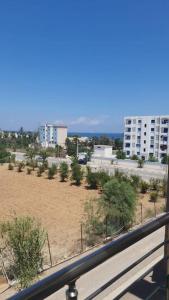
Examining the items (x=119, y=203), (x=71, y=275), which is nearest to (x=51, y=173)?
(x=119, y=203)

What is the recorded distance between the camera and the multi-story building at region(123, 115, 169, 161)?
43.1m

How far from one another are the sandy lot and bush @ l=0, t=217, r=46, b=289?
1.68m

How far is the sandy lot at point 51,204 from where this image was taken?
1148 cm

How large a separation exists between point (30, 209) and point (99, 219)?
6.11 meters

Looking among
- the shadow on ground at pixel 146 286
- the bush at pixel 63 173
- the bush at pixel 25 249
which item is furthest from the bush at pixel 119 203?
the bush at pixel 63 173

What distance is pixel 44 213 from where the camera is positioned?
15.9 meters

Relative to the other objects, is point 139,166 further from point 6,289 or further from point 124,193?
point 6,289

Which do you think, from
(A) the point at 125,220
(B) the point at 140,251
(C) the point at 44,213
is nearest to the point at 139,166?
(C) the point at 44,213

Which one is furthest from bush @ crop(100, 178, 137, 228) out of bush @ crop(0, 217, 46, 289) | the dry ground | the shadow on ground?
the shadow on ground

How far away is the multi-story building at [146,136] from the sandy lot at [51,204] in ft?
69.3

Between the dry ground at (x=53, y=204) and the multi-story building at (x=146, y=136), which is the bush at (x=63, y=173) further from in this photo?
the multi-story building at (x=146, y=136)

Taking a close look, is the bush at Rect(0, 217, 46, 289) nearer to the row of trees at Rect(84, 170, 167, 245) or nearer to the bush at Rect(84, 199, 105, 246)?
the row of trees at Rect(84, 170, 167, 245)

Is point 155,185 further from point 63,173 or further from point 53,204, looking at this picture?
point 63,173

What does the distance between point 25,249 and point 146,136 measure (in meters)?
39.8
